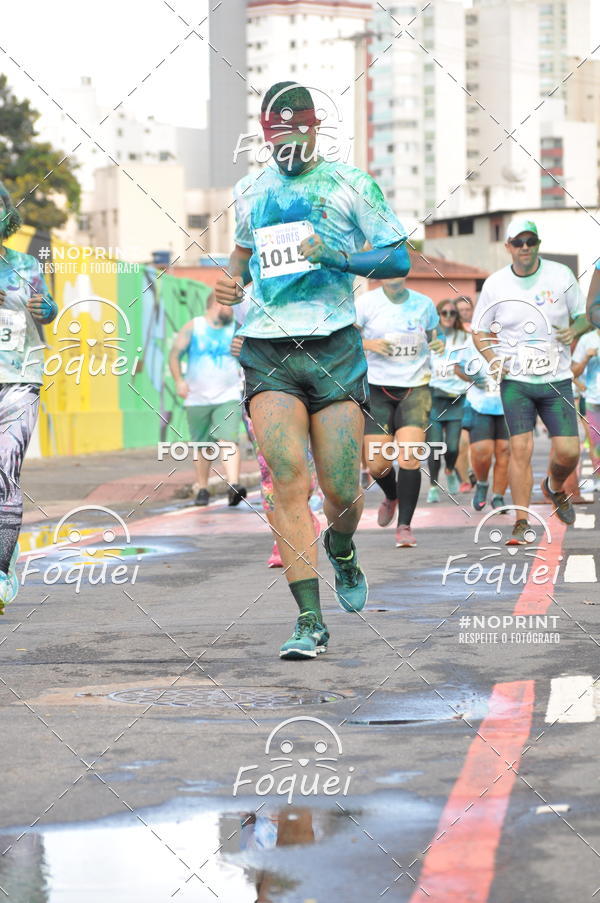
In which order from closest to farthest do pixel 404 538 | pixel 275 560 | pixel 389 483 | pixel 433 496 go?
1. pixel 275 560
2. pixel 404 538
3. pixel 389 483
4. pixel 433 496

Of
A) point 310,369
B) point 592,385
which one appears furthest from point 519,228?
point 310,369

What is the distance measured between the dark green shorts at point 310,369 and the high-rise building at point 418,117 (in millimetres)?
147819

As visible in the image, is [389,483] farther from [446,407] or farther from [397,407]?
[446,407]

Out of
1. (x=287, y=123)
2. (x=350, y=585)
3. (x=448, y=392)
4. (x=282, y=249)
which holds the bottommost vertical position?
(x=350, y=585)

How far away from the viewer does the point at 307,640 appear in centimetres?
626

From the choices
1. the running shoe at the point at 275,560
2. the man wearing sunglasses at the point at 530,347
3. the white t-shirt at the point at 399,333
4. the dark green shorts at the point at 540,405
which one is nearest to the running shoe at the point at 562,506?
the man wearing sunglasses at the point at 530,347

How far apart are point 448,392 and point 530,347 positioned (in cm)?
587

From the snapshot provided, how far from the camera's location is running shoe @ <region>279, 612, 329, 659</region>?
20.4ft

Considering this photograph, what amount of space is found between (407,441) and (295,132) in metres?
4.49

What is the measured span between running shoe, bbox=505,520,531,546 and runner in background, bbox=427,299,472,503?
16.3 feet

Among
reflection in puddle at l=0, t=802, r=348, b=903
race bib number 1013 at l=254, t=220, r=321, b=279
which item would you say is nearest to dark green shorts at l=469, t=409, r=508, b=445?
race bib number 1013 at l=254, t=220, r=321, b=279

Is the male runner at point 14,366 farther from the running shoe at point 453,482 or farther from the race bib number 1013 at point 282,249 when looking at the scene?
the running shoe at point 453,482

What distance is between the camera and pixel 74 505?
1543cm

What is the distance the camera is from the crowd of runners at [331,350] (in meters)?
6.49
